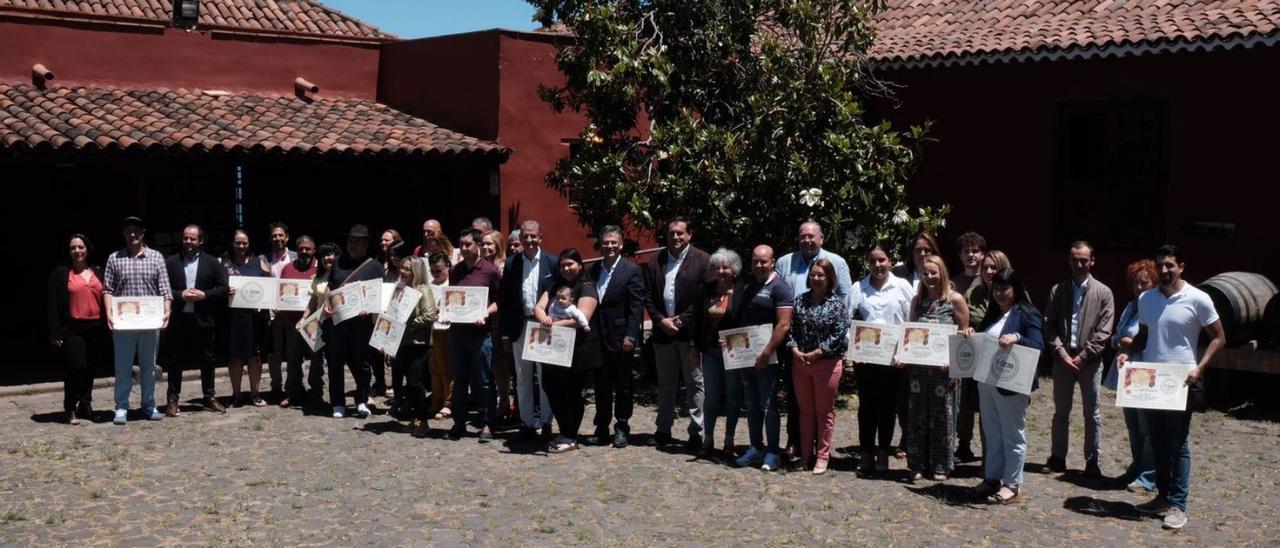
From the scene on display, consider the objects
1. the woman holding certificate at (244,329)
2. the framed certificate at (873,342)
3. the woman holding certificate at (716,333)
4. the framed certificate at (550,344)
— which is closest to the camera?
the framed certificate at (873,342)

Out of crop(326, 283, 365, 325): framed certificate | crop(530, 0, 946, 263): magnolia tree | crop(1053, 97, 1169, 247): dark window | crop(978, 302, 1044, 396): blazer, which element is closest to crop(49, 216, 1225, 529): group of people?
crop(978, 302, 1044, 396): blazer

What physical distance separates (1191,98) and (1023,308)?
20.8ft

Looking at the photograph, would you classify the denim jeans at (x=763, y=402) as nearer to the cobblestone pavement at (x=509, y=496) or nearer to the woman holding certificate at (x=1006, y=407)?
the cobblestone pavement at (x=509, y=496)

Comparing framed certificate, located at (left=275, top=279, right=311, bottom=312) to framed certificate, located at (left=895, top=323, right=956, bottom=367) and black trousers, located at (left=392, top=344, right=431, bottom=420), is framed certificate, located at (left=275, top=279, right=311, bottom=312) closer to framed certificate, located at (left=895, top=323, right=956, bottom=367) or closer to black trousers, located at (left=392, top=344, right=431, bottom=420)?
black trousers, located at (left=392, top=344, right=431, bottom=420)

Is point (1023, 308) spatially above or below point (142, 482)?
above

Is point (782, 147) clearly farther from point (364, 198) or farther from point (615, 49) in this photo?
point (364, 198)

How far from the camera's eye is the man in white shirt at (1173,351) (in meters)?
7.95

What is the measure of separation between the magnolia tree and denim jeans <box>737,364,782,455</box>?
2.52m

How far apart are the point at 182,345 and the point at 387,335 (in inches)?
81.7

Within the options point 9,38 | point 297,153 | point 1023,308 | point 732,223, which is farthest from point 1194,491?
point 9,38

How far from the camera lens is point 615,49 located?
12.5 meters

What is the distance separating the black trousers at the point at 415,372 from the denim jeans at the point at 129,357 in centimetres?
209

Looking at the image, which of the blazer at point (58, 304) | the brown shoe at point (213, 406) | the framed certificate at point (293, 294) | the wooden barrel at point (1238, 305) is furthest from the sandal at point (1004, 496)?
Result: the blazer at point (58, 304)

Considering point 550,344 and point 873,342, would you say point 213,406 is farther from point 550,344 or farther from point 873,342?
point 873,342
